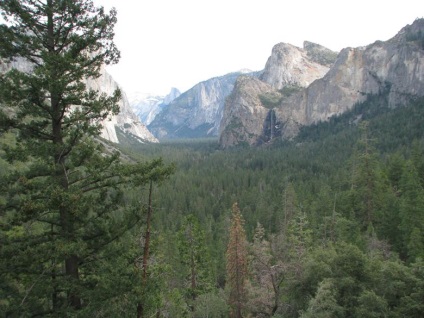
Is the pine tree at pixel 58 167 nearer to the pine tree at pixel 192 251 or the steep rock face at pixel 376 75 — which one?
the pine tree at pixel 192 251

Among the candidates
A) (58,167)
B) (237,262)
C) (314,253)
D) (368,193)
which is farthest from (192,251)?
(368,193)

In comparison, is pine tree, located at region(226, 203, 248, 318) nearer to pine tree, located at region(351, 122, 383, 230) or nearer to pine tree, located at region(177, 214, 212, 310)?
pine tree, located at region(177, 214, 212, 310)

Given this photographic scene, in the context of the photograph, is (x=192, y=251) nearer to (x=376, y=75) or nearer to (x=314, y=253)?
(x=314, y=253)

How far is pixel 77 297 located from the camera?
35.0ft

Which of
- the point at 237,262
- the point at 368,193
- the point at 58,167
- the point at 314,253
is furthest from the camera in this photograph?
the point at 368,193

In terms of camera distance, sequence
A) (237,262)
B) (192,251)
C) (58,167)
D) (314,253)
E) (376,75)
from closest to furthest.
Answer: (58,167), (314,253), (237,262), (192,251), (376,75)

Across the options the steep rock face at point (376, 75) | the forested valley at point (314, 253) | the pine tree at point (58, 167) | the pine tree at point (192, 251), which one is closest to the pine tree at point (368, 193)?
the forested valley at point (314, 253)

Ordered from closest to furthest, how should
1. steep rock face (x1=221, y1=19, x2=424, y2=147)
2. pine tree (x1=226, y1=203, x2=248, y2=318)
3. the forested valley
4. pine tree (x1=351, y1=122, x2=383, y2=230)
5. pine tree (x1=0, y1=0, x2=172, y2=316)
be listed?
pine tree (x1=0, y1=0, x2=172, y2=316) → the forested valley → pine tree (x1=226, y1=203, x2=248, y2=318) → pine tree (x1=351, y1=122, x2=383, y2=230) → steep rock face (x1=221, y1=19, x2=424, y2=147)

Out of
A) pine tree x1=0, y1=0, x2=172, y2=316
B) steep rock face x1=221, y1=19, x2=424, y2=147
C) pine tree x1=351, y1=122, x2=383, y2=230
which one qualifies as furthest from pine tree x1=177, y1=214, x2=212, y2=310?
steep rock face x1=221, y1=19, x2=424, y2=147

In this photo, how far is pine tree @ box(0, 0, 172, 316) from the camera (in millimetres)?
9898

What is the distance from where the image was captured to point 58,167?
34.2ft

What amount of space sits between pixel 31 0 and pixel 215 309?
23060 millimetres

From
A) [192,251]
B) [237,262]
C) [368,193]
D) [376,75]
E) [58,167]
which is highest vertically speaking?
[376,75]

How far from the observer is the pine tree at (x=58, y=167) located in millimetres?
9898
